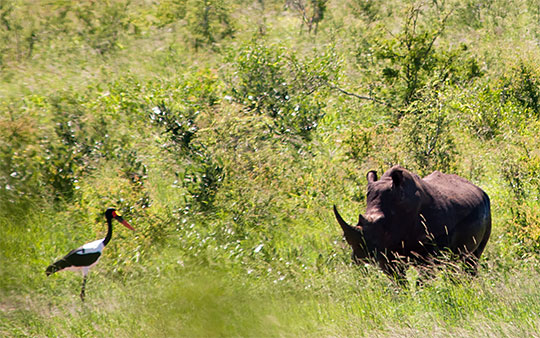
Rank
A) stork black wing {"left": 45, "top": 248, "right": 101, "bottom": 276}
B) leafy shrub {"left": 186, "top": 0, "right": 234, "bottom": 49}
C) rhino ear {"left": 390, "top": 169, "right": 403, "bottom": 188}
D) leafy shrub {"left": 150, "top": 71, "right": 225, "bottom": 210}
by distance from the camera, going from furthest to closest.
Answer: leafy shrub {"left": 186, "top": 0, "right": 234, "bottom": 49} < leafy shrub {"left": 150, "top": 71, "right": 225, "bottom": 210} < stork black wing {"left": 45, "top": 248, "right": 101, "bottom": 276} < rhino ear {"left": 390, "top": 169, "right": 403, "bottom": 188}

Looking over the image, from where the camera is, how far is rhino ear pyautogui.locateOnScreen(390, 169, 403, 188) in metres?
8.47

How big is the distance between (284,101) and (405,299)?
28.3 ft

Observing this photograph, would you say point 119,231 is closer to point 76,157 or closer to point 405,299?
point 76,157

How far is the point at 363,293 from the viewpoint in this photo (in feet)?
28.0

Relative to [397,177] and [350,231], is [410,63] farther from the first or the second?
[350,231]

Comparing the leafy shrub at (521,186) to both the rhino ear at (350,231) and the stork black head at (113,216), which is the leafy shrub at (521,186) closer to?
the rhino ear at (350,231)

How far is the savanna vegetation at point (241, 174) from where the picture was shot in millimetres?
8477

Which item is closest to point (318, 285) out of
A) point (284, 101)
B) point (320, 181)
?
point (320, 181)

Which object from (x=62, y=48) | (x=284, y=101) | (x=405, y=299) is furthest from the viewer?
(x=62, y=48)

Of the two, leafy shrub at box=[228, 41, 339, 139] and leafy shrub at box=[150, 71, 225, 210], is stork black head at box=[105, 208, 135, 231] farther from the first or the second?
leafy shrub at box=[228, 41, 339, 139]

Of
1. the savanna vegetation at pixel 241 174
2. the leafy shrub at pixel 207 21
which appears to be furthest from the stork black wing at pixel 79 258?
the leafy shrub at pixel 207 21

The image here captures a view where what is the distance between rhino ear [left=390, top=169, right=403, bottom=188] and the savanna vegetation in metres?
1.05

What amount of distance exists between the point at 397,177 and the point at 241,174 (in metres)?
4.72

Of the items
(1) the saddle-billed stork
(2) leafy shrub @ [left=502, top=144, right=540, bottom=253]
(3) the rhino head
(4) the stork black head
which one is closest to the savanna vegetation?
(2) leafy shrub @ [left=502, top=144, right=540, bottom=253]
